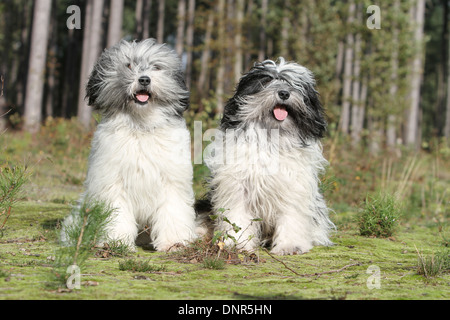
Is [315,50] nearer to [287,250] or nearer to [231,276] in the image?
[287,250]

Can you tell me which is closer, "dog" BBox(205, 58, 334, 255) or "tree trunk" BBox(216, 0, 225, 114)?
"dog" BBox(205, 58, 334, 255)

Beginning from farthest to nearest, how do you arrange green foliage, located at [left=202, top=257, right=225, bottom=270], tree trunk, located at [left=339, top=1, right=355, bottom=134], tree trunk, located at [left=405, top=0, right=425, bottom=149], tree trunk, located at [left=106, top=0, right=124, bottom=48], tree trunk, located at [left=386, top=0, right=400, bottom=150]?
tree trunk, located at [left=339, top=1, right=355, bottom=134], tree trunk, located at [left=405, top=0, right=425, bottom=149], tree trunk, located at [left=386, top=0, right=400, bottom=150], tree trunk, located at [left=106, top=0, right=124, bottom=48], green foliage, located at [left=202, top=257, right=225, bottom=270]

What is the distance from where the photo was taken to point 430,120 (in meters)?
51.9

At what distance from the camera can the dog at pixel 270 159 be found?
14.0 feet

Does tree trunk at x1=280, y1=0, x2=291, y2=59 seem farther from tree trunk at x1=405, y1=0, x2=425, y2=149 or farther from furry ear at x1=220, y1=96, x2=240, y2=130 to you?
furry ear at x1=220, y1=96, x2=240, y2=130

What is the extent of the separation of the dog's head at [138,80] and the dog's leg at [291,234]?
134 centimetres

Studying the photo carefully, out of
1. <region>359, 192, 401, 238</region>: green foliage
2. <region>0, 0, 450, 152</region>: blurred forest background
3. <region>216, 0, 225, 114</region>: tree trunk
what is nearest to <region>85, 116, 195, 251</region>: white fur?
<region>359, 192, 401, 238</region>: green foliage

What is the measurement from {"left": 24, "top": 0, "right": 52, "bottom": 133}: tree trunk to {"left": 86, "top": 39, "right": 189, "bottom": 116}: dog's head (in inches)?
383

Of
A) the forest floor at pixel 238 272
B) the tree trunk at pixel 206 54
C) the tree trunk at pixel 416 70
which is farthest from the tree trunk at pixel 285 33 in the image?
the forest floor at pixel 238 272

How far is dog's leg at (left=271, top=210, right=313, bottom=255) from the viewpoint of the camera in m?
4.33

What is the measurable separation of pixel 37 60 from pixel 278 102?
11.2 metres

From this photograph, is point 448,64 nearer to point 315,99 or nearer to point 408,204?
point 408,204

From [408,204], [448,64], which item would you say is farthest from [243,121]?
[448,64]

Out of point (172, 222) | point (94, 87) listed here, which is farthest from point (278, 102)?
point (94, 87)
